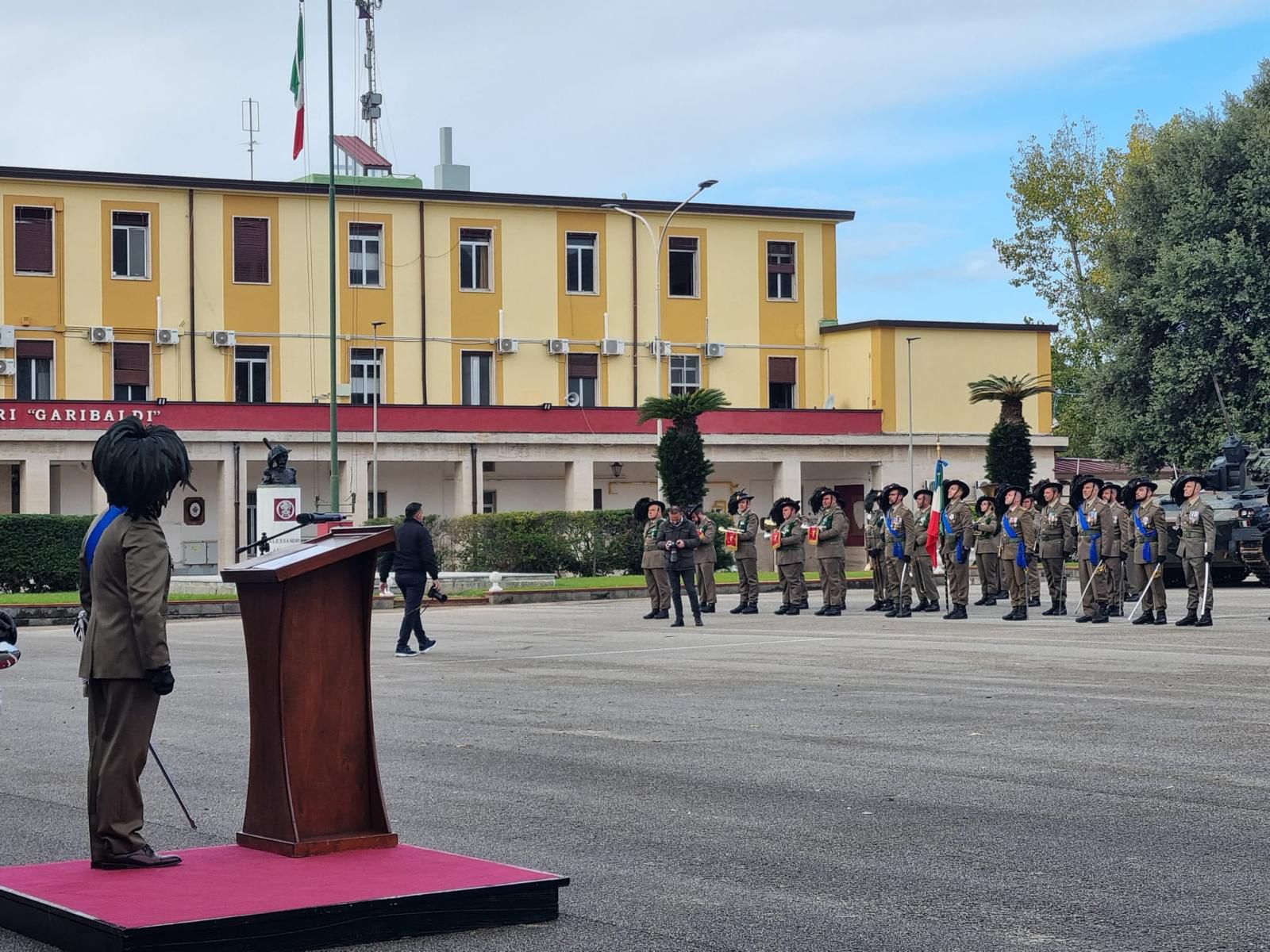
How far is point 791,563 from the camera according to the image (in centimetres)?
2930

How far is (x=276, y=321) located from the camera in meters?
56.0

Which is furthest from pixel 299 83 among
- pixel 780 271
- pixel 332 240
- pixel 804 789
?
pixel 804 789

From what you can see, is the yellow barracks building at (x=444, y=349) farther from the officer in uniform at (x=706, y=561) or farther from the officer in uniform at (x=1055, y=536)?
the officer in uniform at (x=1055, y=536)

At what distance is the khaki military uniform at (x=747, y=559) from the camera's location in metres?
29.9

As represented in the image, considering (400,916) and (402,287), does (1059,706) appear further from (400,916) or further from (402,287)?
(402,287)

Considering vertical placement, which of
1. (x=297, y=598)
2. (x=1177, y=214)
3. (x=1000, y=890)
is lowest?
(x=1000, y=890)

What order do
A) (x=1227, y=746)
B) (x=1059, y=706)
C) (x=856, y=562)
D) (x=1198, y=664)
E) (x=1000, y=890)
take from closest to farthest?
1. (x=1000, y=890)
2. (x=1227, y=746)
3. (x=1059, y=706)
4. (x=1198, y=664)
5. (x=856, y=562)

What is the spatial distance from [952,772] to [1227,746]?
208cm

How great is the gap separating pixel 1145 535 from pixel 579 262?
36285mm

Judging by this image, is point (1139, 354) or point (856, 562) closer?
point (1139, 354)

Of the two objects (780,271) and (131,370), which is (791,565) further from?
(780,271)

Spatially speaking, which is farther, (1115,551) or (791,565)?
(791,565)

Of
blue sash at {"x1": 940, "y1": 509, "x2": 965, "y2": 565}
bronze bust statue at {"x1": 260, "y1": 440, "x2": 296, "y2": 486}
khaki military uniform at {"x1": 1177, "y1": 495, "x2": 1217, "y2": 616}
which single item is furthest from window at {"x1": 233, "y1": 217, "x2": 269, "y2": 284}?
khaki military uniform at {"x1": 1177, "y1": 495, "x2": 1217, "y2": 616}

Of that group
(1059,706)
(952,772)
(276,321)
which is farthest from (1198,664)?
(276,321)
